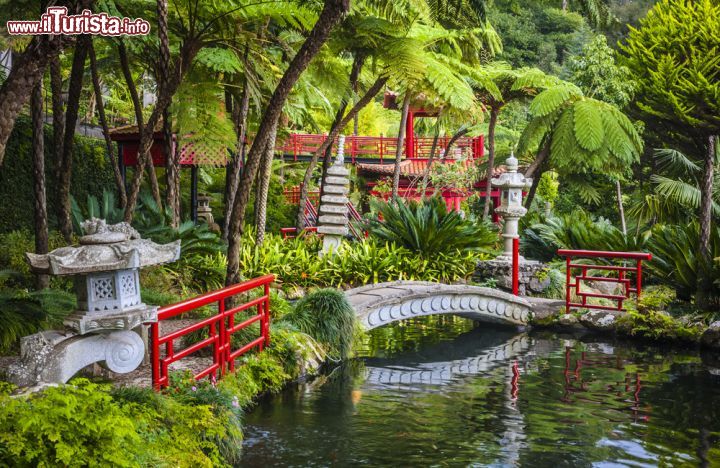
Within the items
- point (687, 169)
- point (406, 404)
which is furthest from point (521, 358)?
point (687, 169)

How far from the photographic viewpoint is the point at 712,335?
39.8 ft

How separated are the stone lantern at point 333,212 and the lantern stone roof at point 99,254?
8655 mm

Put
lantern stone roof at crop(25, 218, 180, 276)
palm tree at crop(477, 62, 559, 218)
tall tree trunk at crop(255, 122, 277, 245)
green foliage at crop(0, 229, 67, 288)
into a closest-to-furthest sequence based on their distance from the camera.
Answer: lantern stone roof at crop(25, 218, 180, 276), green foliage at crop(0, 229, 67, 288), tall tree trunk at crop(255, 122, 277, 245), palm tree at crop(477, 62, 559, 218)

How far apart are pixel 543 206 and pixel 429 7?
17350mm

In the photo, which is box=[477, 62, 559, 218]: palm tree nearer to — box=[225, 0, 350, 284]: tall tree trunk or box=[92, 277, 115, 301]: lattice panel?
box=[225, 0, 350, 284]: tall tree trunk

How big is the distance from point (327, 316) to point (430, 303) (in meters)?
2.77

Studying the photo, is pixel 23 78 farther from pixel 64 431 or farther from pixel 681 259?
pixel 681 259

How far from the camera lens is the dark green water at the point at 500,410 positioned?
7289mm

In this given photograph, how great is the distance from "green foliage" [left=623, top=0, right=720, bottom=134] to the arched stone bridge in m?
6.52

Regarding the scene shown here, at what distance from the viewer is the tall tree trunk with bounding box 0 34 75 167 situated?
5.95m

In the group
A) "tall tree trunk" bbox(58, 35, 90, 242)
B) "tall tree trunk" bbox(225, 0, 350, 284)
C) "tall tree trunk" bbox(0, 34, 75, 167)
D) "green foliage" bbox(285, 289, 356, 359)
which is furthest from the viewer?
"tall tree trunk" bbox(58, 35, 90, 242)

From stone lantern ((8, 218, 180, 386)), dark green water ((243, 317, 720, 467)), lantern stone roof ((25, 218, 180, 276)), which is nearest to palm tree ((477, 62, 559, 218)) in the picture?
dark green water ((243, 317, 720, 467))

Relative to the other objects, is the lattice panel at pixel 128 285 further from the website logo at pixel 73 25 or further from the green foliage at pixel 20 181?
the green foliage at pixel 20 181

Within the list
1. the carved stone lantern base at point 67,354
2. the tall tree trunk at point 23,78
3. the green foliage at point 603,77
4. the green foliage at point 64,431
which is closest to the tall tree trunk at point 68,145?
the tall tree trunk at point 23,78
